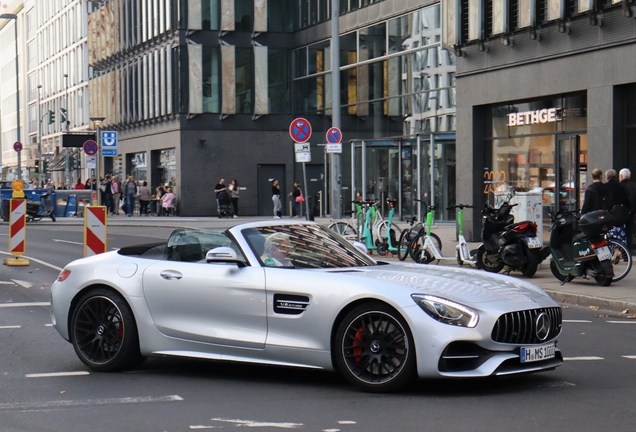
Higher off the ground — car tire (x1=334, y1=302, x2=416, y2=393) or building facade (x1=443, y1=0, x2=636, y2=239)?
building facade (x1=443, y1=0, x2=636, y2=239)

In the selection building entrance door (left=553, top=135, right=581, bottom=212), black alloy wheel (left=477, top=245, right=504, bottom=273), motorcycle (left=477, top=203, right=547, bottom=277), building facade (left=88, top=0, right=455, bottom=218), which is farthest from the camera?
building facade (left=88, top=0, right=455, bottom=218)

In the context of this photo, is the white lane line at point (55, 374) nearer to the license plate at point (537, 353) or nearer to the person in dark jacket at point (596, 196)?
the license plate at point (537, 353)

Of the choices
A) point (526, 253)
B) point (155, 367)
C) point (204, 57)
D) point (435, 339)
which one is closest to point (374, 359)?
point (435, 339)

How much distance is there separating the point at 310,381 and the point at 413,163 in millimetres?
29929

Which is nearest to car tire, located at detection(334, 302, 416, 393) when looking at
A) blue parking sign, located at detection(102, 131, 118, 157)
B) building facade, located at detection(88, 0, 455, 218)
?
blue parking sign, located at detection(102, 131, 118, 157)

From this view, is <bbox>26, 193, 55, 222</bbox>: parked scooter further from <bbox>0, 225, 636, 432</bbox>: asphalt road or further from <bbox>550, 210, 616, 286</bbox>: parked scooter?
<bbox>0, 225, 636, 432</bbox>: asphalt road

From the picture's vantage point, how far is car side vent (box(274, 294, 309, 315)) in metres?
7.62

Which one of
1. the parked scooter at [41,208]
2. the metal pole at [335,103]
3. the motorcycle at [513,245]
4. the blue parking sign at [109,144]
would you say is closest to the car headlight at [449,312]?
the motorcycle at [513,245]

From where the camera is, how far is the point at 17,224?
2003 cm

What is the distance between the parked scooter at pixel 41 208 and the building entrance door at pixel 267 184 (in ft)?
38.2

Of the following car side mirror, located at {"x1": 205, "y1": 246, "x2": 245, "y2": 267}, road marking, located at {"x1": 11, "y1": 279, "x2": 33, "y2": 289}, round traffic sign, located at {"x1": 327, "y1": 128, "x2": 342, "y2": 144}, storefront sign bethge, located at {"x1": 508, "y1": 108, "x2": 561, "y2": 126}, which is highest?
storefront sign bethge, located at {"x1": 508, "y1": 108, "x2": 561, "y2": 126}

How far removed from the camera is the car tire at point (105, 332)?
27.4ft

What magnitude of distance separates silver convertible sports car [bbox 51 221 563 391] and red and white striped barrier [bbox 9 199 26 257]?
11467 millimetres

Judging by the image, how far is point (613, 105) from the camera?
68.0 ft
